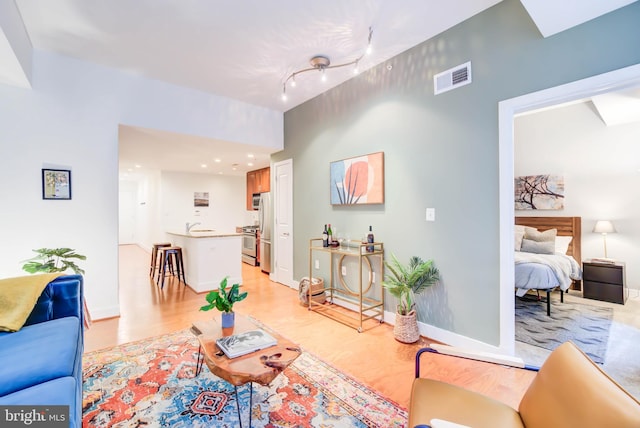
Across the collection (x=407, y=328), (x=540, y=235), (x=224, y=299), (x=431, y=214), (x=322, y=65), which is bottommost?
(x=407, y=328)

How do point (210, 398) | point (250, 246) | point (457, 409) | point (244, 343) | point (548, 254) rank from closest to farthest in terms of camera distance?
point (457, 409), point (244, 343), point (210, 398), point (548, 254), point (250, 246)

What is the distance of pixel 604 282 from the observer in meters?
3.87

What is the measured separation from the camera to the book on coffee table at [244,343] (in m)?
1.56

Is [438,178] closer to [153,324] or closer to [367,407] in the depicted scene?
[367,407]

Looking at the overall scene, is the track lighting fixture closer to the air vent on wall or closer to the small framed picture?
the air vent on wall

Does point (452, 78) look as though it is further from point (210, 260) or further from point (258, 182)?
point (258, 182)

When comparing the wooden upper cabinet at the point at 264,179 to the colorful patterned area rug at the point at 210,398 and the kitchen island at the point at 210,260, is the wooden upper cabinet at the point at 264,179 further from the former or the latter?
the colorful patterned area rug at the point at 210,398

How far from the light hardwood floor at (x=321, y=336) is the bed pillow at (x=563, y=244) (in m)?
3.24

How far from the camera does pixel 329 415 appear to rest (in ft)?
5.56

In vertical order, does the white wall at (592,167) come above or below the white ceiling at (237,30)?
below

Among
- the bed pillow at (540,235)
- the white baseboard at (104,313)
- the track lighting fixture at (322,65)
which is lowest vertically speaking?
the white baseboard at (104,313)

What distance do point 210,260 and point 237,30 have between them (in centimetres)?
→ 321

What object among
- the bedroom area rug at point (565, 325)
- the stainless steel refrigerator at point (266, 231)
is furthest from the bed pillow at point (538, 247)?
the stainless steel refrigerator at point (266, 231)

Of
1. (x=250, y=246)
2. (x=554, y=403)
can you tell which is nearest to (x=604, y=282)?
(x=554, y=403)
